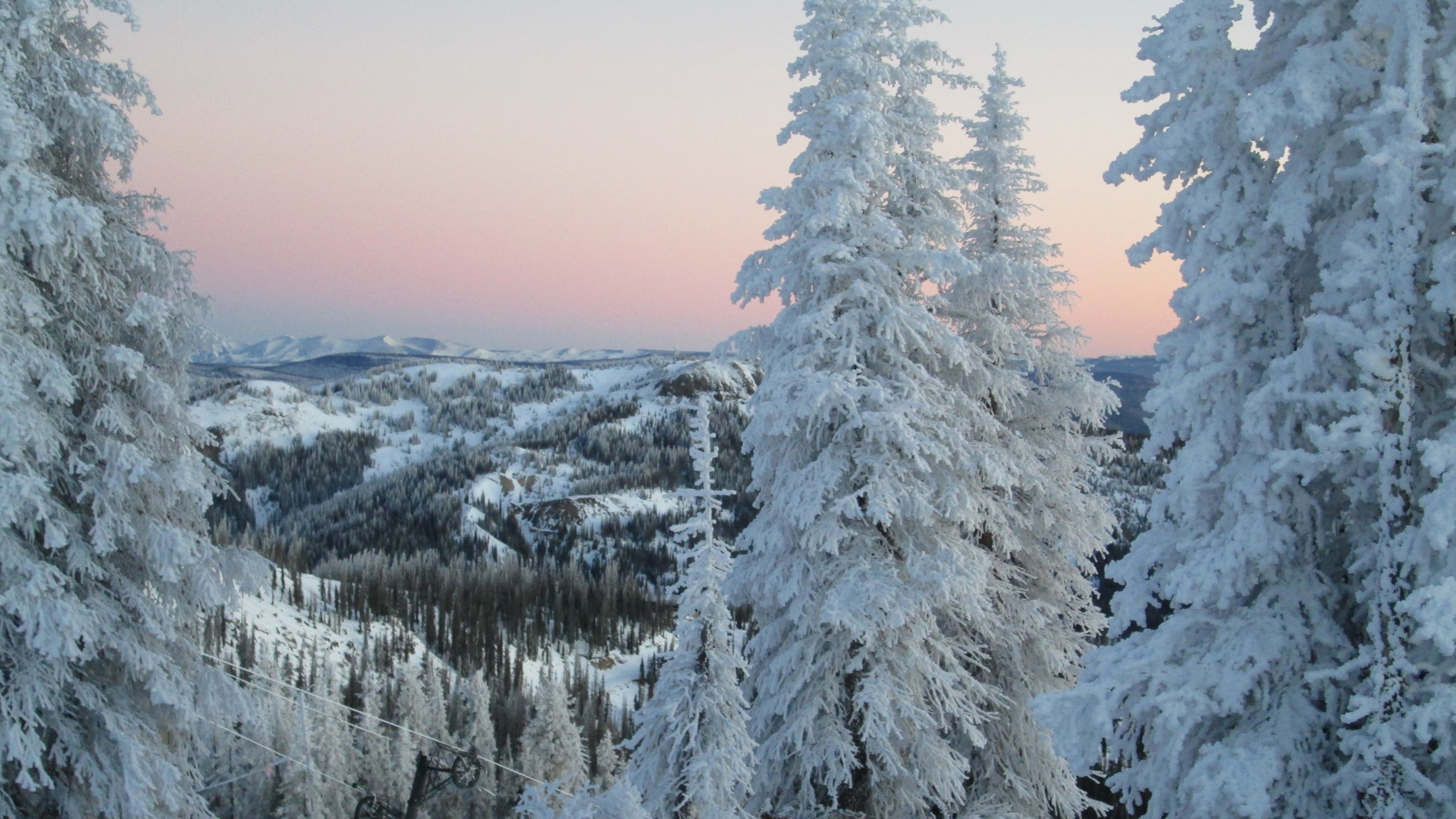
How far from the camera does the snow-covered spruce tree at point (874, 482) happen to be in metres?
11.2

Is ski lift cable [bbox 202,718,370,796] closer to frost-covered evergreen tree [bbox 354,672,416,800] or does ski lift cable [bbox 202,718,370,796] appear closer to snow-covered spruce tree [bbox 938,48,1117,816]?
frost-covered evergreen tree [bbox 354,672,416,800]

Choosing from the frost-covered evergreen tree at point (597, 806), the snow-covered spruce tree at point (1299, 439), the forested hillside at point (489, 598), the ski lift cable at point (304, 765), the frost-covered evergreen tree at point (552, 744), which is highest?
the snow-covered spruce tree at point (1299, 439)

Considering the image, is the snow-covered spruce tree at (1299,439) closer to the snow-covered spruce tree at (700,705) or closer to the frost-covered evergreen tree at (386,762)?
the snow-covered spruce tree at (700,705)

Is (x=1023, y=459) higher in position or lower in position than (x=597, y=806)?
higher

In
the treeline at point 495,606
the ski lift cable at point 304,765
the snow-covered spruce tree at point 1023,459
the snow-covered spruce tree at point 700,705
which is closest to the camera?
the snow-covered spruce tree at point 700,705

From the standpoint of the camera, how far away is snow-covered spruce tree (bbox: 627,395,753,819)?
29.5 ft

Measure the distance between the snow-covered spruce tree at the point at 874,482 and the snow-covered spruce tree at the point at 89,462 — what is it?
8.18 meters

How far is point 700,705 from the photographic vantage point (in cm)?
923

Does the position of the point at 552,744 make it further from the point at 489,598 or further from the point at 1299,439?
the point at 489,598

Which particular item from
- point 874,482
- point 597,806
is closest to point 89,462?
point 597,806

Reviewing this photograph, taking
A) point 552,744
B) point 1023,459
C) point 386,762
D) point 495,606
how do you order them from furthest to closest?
point 495,606
point 386,762
point 552,744
point 1023,459

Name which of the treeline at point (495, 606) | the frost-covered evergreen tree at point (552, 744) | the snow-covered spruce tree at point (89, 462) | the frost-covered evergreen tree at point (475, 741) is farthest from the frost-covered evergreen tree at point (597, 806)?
the treeline at point (495, 606)

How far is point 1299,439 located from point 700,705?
6311mm

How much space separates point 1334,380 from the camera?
5.72m
